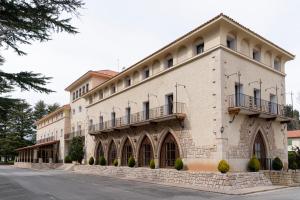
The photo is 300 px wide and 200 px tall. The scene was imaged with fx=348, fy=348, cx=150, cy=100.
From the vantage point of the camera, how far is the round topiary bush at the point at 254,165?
874 inches

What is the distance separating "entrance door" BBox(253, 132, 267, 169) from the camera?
24.3 m

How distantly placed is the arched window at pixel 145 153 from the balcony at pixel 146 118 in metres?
1.68

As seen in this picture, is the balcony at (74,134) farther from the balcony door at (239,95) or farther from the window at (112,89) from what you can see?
the balcony door at (239,95)

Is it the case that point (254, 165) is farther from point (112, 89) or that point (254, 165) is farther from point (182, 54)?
point (112, 89)

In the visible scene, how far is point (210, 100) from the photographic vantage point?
73.7ft

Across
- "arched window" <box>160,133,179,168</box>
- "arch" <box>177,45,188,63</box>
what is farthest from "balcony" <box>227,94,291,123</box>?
"arched window" <box>160,133,179,168</box>

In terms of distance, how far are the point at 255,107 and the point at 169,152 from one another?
7.21 meters

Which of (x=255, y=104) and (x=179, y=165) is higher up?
(x=255, y=104)

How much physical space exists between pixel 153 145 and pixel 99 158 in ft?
39.5

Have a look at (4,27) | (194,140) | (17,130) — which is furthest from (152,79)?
(17,130)

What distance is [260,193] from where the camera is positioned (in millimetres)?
17688

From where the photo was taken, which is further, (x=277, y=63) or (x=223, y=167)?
(x=277, y=63)

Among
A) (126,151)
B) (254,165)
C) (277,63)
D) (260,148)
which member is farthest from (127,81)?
(254,165)

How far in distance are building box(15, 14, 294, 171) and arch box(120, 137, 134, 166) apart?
0.57 ft
